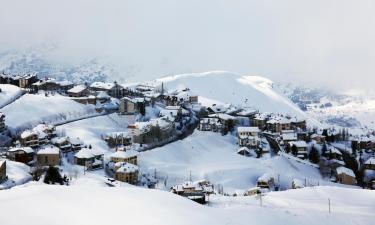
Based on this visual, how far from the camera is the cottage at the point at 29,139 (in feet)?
206

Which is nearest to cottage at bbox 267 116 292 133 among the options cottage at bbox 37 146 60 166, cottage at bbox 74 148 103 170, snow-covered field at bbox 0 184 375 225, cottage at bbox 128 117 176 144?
cottage at bbox 128 117 176 144

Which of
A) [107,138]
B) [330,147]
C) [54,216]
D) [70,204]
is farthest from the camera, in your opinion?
[330,147]

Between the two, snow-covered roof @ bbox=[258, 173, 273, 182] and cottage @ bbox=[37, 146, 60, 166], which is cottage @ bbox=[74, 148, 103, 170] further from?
snow-covered roof @ bbox=[258, 173, 273, 182]

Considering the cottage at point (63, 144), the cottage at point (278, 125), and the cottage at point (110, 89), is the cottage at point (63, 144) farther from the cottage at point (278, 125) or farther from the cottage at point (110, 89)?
the cottage at point (278, 125)

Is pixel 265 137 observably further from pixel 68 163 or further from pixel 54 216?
pixel 54 216

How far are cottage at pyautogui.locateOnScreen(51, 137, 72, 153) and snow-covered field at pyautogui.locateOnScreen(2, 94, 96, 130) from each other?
9727mm

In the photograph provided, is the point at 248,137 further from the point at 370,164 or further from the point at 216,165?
the point at 370,164

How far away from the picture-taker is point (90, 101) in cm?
8856

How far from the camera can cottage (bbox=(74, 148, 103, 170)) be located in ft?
194

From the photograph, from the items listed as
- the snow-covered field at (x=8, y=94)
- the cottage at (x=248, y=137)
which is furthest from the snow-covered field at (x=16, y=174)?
the cottage at (x=248, y=137)

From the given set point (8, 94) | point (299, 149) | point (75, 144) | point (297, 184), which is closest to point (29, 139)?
point (75, 144)

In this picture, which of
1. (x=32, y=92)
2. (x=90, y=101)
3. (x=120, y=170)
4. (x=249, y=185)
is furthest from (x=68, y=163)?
(x=32, y=92)

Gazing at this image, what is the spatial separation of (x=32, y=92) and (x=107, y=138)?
91.9ft

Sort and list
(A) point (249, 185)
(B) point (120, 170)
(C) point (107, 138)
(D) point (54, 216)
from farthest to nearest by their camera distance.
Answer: (C) point (107, 138) < (A) point (249, 185) < (B) point (120, 170) < (D) point (54, 216)
